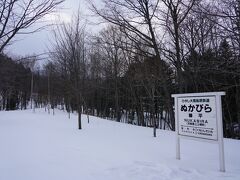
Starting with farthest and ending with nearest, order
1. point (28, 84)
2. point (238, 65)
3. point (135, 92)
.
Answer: point (28, 84) < point (135, 92) < point (238, 65)

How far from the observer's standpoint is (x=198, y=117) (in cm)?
525

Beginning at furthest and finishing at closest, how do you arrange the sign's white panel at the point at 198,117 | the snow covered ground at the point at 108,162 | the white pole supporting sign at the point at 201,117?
the sign's white panel at the point at 198,117, the white pole supporting sign at the point at 201,117, the snow covered ground at the point at 108,162

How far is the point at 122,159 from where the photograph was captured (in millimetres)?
5496

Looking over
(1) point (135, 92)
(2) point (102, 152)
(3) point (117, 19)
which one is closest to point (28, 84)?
(1) point (135, 92)

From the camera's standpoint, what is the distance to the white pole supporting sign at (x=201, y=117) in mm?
4848

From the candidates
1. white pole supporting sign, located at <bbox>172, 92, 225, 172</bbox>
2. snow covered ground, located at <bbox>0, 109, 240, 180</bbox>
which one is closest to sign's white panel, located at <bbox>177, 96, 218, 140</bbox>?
white pole supporting sign, located at <bbox>172, 92, 225, 172</bbox>

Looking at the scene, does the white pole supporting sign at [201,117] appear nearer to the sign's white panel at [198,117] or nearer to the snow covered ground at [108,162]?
the sign's white panel at [198,117]

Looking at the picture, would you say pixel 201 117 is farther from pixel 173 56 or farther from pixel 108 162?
pixel 173 56

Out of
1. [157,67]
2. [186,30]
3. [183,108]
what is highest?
[186,30]

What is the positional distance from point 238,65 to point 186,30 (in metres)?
7.85

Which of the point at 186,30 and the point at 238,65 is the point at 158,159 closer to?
the point at 238,65

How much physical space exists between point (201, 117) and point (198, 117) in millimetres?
83

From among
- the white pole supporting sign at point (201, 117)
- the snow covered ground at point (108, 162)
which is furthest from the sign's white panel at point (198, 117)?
the snow covered ground at point (108, 162)

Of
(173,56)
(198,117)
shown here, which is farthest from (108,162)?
(173,56)
